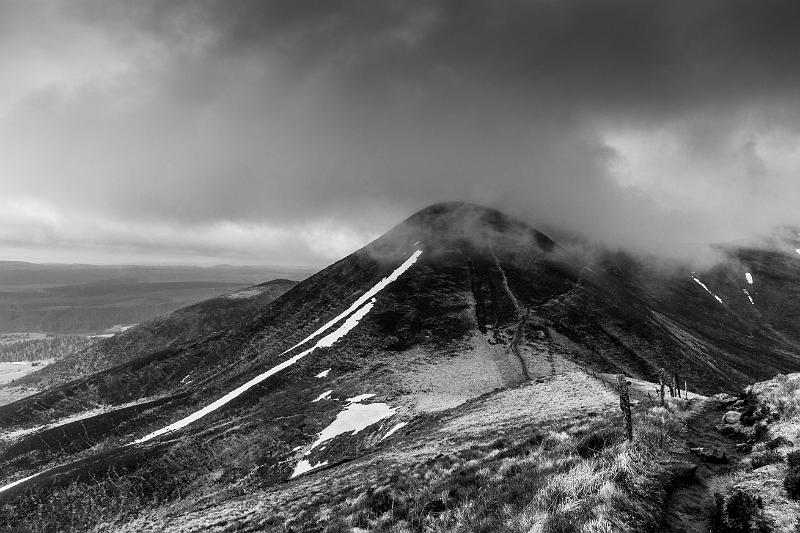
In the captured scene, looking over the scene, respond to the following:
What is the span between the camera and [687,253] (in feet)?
621

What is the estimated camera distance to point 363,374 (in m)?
65.9

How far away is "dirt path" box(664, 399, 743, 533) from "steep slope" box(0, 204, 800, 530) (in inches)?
508

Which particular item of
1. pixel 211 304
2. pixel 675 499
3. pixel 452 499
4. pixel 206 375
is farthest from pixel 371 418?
pixel 211 304

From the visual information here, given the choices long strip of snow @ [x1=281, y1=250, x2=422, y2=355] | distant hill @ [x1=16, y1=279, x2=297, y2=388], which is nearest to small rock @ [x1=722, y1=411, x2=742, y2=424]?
long strip of snow @ [x1=281, y1=250, x2=422, y2=355]

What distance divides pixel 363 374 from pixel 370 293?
1271 inches

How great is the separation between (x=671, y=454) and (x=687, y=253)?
726ft

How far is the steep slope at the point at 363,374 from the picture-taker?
138 ft

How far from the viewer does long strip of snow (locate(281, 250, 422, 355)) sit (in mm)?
83438

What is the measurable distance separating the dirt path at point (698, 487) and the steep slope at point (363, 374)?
1289cm

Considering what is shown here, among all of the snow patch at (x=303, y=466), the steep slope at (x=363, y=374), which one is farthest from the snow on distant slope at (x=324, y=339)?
the snow patch at (x=303, y=466)

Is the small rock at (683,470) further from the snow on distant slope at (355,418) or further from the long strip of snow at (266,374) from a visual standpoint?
the long strip of snow at (266,374)

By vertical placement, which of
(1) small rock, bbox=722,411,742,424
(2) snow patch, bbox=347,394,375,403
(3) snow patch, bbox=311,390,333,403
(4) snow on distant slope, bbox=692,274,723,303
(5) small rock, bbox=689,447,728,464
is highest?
(5) small rock, bbox=689,447,728,464

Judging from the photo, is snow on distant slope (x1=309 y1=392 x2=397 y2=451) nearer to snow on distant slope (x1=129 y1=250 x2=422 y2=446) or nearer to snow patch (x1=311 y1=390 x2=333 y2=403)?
snow patch (x1=311 y1=390 x2=333 y2=403)

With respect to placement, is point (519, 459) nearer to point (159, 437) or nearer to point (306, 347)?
point (159, 437)
